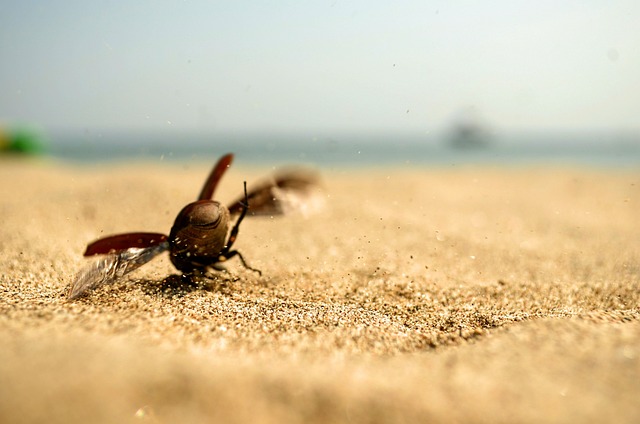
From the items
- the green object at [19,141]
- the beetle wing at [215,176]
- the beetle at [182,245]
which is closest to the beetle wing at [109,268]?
the beetle at [182,245]

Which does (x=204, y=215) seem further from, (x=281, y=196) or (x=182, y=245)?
(x=281, y=196)

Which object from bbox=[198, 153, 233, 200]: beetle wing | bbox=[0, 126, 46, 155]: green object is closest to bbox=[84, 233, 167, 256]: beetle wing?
bbox=[198, 153, 233, 200]: beetle wing

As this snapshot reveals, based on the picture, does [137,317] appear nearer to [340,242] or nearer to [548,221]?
[340,242]

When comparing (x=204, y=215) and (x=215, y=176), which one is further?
(x=215, y=176)

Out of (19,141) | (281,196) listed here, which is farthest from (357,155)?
(19,141)

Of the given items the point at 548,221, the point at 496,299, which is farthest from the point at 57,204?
the point at 548,221

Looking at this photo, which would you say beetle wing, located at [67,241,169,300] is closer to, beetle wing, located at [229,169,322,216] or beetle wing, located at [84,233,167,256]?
beetle wing, located at [84,233,167,256]
